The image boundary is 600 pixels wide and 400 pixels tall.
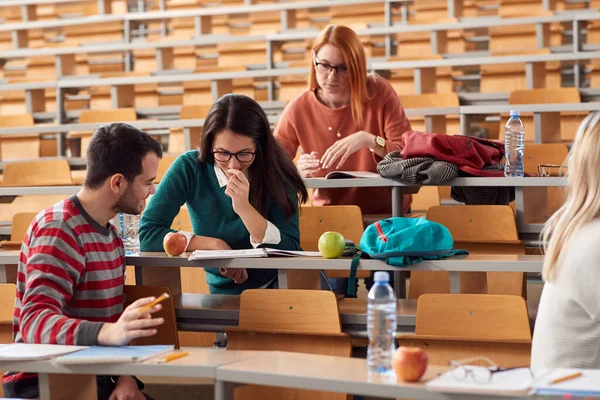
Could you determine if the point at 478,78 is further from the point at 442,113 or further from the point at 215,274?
the point at 215,274

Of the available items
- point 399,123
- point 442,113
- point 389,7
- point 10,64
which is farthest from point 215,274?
point 10,64

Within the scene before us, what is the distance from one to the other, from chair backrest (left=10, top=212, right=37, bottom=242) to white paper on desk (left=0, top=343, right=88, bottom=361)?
5.24 ft

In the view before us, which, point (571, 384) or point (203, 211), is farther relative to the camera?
point (203, 211)

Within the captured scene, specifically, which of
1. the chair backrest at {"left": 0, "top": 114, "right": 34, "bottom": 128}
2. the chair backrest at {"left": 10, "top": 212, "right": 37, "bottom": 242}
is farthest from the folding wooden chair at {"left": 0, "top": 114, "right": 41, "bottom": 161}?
the chair backrest at {"left": 10, "top": 212, "right": 37, "bottom": 242}

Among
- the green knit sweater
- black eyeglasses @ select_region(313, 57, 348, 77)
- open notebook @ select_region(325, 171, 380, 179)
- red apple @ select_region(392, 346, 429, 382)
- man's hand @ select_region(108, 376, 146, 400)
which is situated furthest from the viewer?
black eyeglasses @ select_region(313, 57, 348, 77)

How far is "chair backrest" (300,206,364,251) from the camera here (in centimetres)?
292

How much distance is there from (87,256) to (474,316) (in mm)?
971

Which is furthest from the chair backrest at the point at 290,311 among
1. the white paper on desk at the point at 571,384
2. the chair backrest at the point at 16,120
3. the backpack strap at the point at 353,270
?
the chair backrest at the point at 16,120

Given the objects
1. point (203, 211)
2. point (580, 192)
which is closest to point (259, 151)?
point (203, 211)

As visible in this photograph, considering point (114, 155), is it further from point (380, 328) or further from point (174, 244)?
point (380, 328)

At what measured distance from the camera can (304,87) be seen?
5914 mm

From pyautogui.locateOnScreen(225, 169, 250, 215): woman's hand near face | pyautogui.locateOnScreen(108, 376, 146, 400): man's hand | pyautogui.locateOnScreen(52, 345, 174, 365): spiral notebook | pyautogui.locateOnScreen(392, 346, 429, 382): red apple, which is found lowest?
pyautogui.locateOnScreen(108, 376, 146, 400): man's hand

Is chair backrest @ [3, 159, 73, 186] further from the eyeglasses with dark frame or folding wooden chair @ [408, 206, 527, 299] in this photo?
the eyeglasses with dark frame

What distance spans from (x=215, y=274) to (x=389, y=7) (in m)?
3.70
